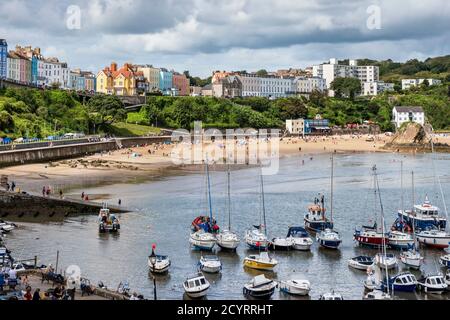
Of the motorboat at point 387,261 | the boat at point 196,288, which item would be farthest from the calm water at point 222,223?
the motorboat at point 387,261

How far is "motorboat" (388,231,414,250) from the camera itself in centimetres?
2731

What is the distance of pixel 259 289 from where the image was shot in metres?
19.6

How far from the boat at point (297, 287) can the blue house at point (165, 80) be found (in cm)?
11518

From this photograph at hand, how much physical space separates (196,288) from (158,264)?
3.05 meters

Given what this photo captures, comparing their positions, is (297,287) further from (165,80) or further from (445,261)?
(165,80)

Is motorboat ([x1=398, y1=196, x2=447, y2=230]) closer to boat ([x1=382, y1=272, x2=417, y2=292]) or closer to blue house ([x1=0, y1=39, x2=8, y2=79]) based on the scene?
boat ([x1=382, y1=272, x2=417, y2=292])

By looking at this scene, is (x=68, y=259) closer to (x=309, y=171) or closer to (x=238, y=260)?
(x=238, y=260)

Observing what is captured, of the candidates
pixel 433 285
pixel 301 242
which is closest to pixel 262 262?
pixel 301 242

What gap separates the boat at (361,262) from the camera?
2347 cm

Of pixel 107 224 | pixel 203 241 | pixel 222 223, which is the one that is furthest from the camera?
pixel 222 223

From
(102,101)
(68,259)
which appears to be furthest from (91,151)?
(68,259)

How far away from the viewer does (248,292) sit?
1975 centimetres

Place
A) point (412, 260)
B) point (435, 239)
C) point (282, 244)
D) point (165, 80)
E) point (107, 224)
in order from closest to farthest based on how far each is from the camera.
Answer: point (412, 260)
point (282, 244)
point (435, 239)
point (107, 224)
point (165, 80)

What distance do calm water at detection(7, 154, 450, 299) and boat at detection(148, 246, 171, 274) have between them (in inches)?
15.6
